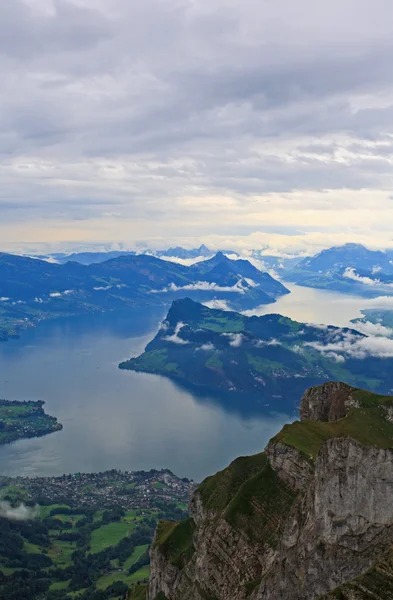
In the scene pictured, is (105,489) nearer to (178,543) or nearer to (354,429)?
(178,543)

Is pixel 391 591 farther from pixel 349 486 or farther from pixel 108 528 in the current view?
pixel 108 528

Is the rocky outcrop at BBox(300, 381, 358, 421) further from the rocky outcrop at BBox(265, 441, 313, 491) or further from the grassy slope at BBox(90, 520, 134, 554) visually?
the grassy slope at BBox(90, 520, 134, 554)

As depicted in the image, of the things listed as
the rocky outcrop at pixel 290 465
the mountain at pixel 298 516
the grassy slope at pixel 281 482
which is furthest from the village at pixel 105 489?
the rocky outcrop at pixel 290 465

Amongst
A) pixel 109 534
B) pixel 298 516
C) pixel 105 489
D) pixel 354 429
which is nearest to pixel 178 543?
pixel 298 516

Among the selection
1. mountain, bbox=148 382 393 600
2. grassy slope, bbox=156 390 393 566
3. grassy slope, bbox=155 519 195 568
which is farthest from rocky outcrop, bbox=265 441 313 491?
grassy slope, bbox=155 519 195 568

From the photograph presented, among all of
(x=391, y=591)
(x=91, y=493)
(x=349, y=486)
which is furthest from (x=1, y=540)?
(x=391, y=591)

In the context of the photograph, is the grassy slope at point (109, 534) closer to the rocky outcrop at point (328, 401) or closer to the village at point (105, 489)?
the village at point (105, 489)
